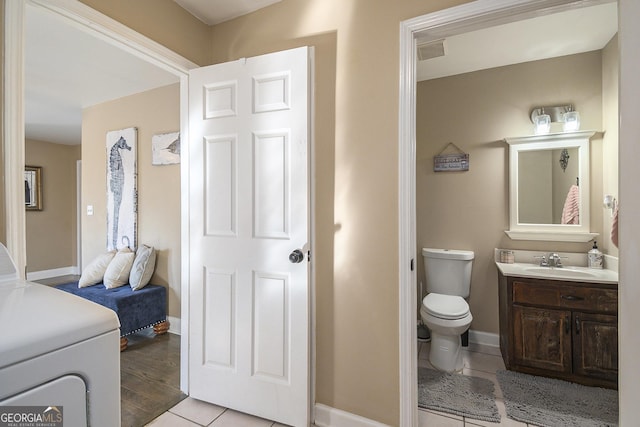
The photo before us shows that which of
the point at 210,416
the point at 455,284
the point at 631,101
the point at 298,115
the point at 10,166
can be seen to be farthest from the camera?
the point at 455,284

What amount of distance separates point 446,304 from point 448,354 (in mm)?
369

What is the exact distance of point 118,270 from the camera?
279 cm

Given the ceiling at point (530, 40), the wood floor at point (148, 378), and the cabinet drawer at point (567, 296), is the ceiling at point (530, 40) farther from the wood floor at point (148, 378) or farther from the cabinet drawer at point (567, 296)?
the wood floor at point (148, 378)

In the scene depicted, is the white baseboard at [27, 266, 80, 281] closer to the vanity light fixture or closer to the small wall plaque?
the small wall plaque

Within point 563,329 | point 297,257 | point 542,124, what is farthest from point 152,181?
point 563,329

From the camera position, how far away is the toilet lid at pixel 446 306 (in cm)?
206

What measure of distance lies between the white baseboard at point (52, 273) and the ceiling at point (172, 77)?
3247 millimetres

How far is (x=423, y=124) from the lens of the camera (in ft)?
9.08

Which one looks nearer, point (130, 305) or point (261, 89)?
point (261, 89)

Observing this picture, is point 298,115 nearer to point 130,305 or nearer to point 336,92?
point 336,92

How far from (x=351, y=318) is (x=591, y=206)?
87.3 inches

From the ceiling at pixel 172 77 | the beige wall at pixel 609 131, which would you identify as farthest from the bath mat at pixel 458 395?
the ceiling at pixel 172 77

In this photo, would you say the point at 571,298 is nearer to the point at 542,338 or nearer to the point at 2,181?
the point at 542,338

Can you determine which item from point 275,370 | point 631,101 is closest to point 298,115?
point 631,101
